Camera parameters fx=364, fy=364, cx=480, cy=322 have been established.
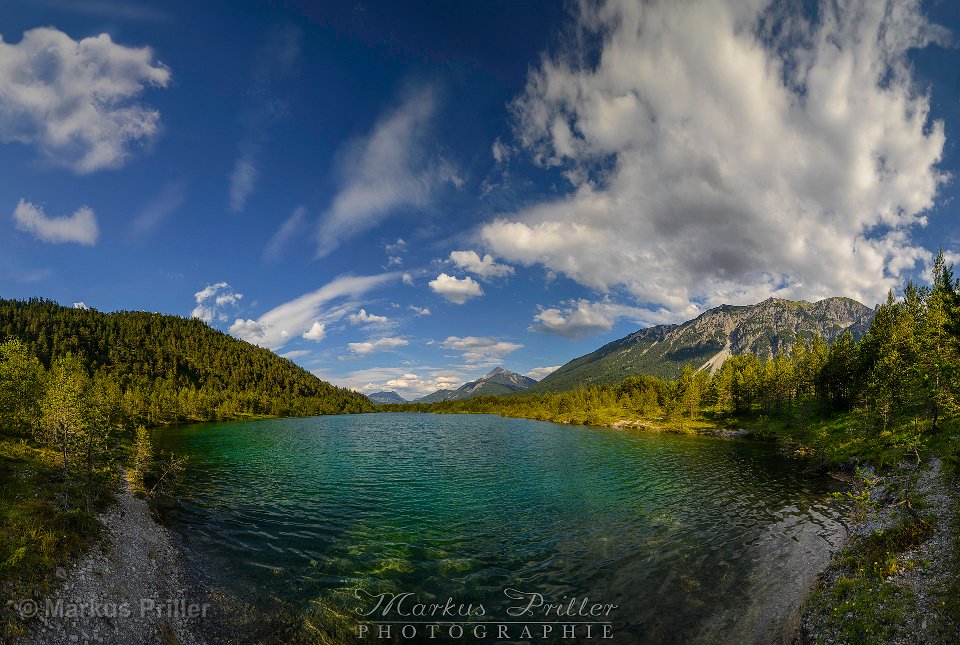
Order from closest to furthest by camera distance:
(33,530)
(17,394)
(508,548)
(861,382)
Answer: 1. (33,530)
2. (508,548)
3. (17,394)
4. (861,382)

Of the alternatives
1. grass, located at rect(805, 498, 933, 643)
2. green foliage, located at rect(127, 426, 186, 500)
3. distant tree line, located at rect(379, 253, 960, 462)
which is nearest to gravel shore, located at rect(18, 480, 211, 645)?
green foliage, located at rect(127, 426, 186, 500)

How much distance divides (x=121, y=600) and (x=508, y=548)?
77.6ft

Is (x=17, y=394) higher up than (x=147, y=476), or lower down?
higher up

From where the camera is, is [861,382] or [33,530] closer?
[33,530]

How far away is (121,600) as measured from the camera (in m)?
17.9

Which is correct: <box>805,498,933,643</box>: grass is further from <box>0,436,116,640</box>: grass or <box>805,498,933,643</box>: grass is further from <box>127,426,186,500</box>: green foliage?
<box>127,426,186,500</box>: green foliage

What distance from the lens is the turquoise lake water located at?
19844mm

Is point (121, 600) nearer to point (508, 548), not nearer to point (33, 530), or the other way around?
point (33, 530)

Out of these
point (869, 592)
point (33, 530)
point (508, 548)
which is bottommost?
point (508, 548)

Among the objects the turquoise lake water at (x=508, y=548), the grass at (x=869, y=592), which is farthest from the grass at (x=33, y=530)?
the grass at (x=869, y=592)

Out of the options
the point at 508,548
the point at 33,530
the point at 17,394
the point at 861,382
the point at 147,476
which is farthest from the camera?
the point at 861,382

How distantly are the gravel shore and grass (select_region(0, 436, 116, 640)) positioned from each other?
0.69 m

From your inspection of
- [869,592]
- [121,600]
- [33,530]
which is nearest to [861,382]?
[869,592]

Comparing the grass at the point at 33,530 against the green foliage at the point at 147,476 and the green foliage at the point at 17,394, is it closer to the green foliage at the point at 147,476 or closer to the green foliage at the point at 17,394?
the green foliage at the point at 147,476
